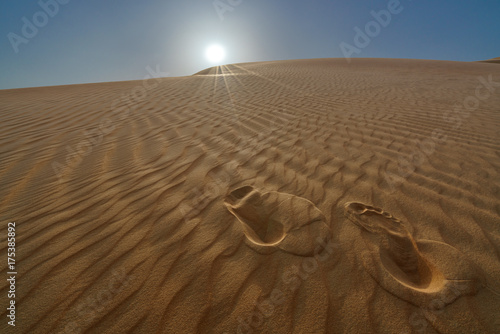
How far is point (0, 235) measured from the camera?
63.7 inches

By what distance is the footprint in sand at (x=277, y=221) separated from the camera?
5.05ft

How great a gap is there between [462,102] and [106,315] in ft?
27.3

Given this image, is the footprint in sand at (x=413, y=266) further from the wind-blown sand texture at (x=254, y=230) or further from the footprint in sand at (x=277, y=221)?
the footprint in sand at (x=277, y=221)

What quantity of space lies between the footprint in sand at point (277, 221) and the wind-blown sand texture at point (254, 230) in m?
0.01

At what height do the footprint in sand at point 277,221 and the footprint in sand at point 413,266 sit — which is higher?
the footprint in sand at point 277,221

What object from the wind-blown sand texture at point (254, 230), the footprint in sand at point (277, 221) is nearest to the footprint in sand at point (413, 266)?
the wind-blown sand texture at point (254, 230)

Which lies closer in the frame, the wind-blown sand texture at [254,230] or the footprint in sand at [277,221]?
the wind-blown sand texture at [254,230]

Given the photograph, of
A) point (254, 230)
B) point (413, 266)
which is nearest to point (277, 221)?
point (254, 230)

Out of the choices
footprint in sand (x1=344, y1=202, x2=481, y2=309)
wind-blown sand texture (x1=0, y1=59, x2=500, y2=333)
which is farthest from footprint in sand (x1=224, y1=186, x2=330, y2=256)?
footprint in sand (x1=344, y1=202, x2=481, y2=309)

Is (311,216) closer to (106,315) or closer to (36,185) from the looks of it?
(106,315)

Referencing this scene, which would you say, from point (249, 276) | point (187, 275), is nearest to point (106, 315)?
point (187, 275)

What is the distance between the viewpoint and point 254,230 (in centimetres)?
171

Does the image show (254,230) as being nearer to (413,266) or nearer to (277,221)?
(277,221)

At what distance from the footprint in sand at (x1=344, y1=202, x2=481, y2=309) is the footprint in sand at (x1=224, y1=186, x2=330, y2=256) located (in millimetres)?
344
